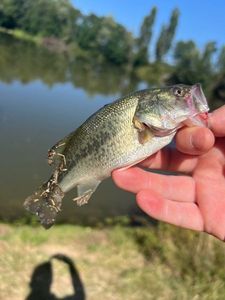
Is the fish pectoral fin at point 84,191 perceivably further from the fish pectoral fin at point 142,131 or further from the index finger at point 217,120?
the index finger at point 217,120

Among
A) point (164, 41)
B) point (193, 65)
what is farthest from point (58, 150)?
point (164, 41)

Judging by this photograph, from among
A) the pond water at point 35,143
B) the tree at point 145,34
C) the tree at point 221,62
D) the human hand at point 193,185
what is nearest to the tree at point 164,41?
the tree at point 145,34

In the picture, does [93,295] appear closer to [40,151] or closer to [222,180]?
[222,180]

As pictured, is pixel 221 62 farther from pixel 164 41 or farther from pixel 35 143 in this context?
pixel 35 143

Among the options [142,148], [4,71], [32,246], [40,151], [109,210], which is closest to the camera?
[142,148]

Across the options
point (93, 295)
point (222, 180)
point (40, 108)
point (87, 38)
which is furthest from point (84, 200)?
point (87, 38)

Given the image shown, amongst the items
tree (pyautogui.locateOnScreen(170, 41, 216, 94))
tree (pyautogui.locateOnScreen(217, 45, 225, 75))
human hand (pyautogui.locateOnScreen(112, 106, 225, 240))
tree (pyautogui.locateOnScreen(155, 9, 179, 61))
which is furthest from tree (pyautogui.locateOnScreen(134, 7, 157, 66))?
human hand (pyautogui.locateOnScreen(112, 106, 225, 240))

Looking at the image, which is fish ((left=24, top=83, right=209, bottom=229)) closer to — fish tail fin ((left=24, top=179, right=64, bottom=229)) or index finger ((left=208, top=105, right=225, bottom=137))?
fish tail fin ((left=24, top=179, right=64, bottom=229))
